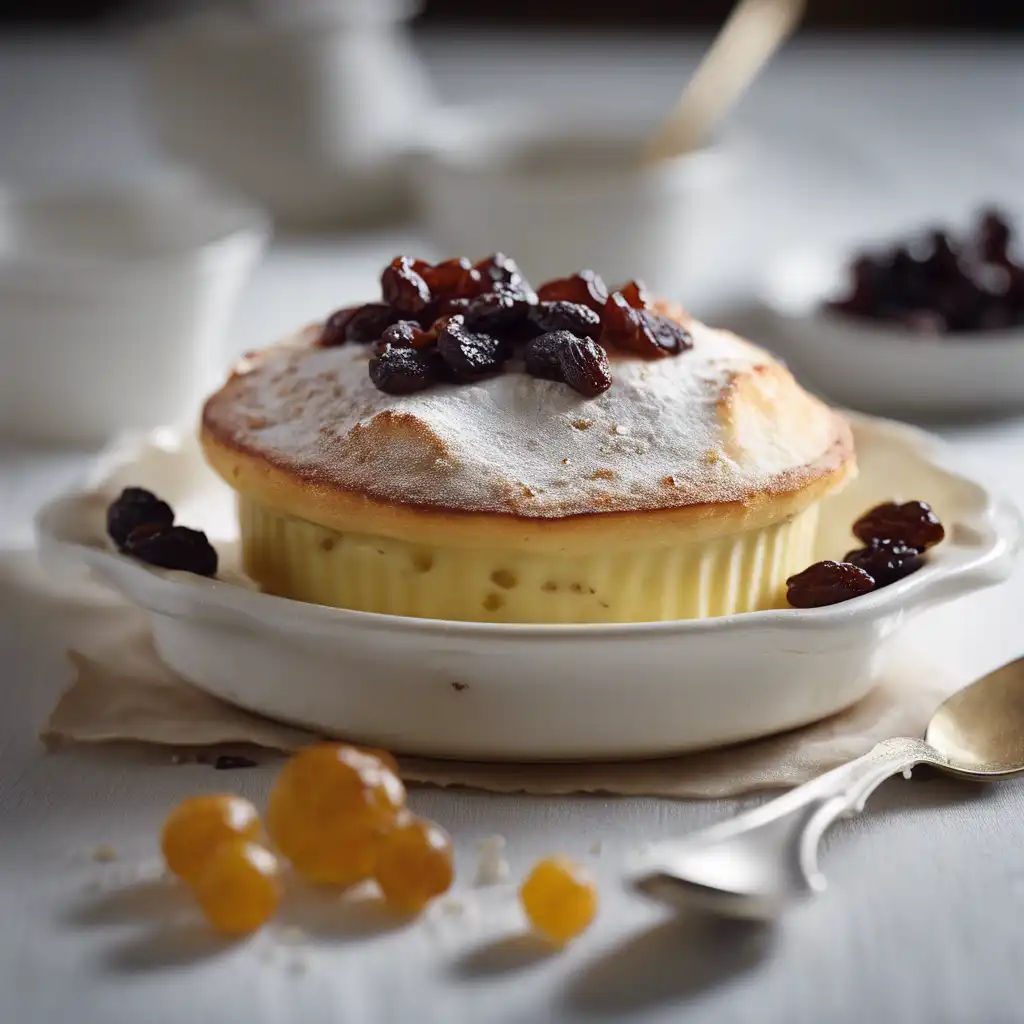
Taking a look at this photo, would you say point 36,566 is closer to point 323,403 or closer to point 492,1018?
point 323,403

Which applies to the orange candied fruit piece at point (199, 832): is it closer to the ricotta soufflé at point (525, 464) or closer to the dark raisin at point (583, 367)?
the ricotta soufflé at point (525, 464)

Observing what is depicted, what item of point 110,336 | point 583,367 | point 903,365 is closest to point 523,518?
point 583,367

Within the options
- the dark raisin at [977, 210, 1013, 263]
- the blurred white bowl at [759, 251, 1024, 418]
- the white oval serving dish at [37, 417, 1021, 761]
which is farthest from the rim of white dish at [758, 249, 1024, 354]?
the white oval serving dish at [37, 417, 1021, 761]

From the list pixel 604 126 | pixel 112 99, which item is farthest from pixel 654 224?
pixel 112 99

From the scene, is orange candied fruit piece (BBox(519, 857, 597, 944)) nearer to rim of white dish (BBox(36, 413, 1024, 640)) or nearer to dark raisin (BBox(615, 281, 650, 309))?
rim of white dish (BBox(36, 413, 1024, 640))

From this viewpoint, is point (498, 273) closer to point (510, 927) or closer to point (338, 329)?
point (338, 329)

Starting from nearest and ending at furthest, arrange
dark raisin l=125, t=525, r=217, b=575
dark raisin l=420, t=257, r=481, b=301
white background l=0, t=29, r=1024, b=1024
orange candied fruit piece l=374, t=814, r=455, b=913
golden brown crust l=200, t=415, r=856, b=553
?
white background l=0, t=29, r=1024, b=1024, orange candied fruit piece l=374, t=814, r=455, b=913, golden brown crust l=200, t=415, r=856, b=553, dark raisin l=125, t=525, r=217, b=575, dark raisin l=420, t=257, r=481, b=301

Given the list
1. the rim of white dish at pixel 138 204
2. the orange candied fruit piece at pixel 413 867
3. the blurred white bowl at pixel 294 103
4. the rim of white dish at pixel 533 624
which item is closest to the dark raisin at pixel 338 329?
the rim of white dish at pixel 533 624
